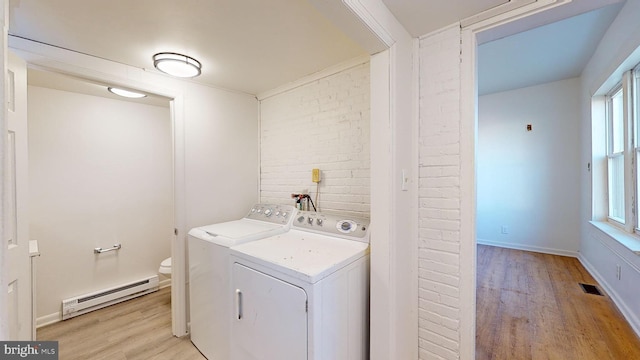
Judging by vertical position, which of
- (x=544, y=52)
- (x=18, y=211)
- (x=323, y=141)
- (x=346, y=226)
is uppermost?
(x=544, y=52)

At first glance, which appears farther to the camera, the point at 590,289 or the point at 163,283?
the point at 163,283

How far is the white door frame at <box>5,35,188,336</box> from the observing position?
1845 mm

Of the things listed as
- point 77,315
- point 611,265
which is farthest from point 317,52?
point 611,265

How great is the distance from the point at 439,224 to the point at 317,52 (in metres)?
1.53

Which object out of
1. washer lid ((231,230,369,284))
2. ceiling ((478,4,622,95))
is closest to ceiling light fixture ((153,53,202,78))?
washer lid ((231,230,369,284))

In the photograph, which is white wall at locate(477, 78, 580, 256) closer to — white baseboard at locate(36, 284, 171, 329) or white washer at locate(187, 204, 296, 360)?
white washer at locate(187, 204, 296, 360)

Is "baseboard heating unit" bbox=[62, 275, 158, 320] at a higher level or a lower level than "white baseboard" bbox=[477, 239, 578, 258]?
lower

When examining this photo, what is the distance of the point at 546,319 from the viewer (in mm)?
2260

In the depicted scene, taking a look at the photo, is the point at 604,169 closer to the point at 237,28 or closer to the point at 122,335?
the point at 237,28

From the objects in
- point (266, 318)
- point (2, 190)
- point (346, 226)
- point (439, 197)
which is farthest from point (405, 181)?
point (2, 190)

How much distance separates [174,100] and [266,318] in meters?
2.01

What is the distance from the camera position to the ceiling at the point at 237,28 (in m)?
1.38

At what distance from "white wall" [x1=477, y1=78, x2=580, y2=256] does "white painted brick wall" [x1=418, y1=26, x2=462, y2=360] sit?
3116 millimetres

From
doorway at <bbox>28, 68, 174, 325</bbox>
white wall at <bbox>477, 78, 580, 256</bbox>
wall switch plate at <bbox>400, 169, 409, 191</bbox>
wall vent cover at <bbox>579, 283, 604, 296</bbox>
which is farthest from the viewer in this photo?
white wall at <bbox>477, 78, 580, 256</bbox>
